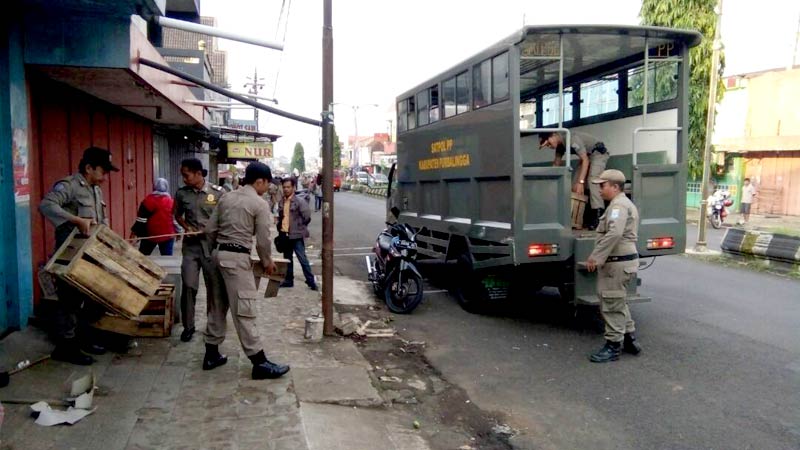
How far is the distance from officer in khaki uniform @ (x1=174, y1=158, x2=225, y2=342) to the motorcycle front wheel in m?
2.94

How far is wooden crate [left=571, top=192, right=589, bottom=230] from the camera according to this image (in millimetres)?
8141

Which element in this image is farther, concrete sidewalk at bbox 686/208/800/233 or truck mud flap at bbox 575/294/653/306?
concrete sidewalk at bbox 686/208/800/233

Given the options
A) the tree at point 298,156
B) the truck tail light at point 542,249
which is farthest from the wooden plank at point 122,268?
the tree at point 298,156

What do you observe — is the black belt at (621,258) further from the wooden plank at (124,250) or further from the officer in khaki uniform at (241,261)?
the wooden plank at (124,250)

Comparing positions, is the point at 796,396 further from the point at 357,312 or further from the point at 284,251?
the point at 284,251

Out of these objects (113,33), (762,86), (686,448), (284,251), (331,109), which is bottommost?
(686,448)

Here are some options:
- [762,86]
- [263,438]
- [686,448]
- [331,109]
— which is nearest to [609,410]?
[686,448]

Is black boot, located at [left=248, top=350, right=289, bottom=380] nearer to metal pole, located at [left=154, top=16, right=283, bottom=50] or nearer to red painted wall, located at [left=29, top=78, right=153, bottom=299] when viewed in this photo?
red painted wall, located at [left=29, top=78, right=153, bottom=299]

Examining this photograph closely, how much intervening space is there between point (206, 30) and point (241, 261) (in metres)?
3.39

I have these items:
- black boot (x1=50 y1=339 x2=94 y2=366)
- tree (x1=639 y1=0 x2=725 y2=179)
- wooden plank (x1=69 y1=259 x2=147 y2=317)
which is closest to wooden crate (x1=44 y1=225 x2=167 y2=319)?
wooden plank (x1=69 y1=259 x2=147 y2=317)

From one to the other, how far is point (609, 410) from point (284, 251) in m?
6.24

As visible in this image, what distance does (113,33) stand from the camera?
6062 millimetres

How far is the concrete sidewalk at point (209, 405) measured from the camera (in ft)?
13.1

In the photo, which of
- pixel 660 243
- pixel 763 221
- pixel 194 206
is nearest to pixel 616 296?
pixel 660 243
